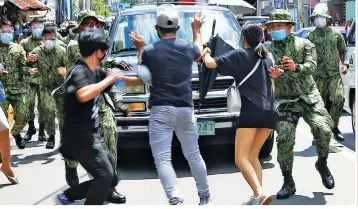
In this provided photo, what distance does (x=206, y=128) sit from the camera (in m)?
7.70

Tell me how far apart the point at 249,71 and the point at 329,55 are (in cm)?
394

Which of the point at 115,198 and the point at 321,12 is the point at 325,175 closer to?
the point at 115,198

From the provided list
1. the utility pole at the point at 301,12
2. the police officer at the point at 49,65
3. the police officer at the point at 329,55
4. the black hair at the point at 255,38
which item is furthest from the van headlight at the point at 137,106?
the utility pole at the point at 301,12

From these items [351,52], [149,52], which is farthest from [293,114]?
[351,52]

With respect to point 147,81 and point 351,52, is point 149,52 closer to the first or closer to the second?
point 147,81

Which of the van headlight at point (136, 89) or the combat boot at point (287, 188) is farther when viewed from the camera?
the van headlight at point (136, 89)

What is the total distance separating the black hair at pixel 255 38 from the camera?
590cm

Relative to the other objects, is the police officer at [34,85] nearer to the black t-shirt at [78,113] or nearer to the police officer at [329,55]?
the police officer at [329,55]

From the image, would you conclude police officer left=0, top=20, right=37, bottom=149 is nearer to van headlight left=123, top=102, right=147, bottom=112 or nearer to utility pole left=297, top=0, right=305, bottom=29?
van headlight left=123, top=102, right=147, bottom=112

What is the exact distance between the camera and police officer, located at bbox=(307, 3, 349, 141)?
947 centimetres

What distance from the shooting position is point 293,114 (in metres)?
6.82

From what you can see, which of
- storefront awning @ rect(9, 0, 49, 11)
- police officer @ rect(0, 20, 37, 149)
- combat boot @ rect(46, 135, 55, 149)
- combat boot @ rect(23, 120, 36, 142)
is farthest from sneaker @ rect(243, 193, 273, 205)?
storefront awning @ rect(9, 0, 49, 11)

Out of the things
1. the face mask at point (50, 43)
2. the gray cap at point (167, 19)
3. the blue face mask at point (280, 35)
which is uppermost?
the gray cap at point (167, 19)

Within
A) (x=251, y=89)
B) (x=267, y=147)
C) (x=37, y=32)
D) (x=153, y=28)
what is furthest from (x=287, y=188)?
(x=37, y=32)
